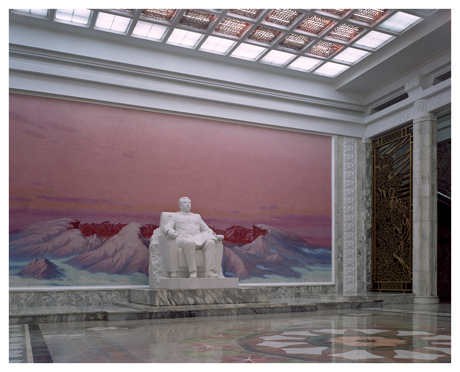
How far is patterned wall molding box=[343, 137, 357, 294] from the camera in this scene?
13.6 meters

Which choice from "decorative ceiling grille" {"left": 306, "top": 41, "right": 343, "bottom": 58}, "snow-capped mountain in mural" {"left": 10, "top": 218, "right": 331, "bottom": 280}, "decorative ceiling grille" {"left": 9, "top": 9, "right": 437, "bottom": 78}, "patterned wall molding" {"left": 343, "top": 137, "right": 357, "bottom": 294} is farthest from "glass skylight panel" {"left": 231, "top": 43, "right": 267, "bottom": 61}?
"snow-capped mountain in mural" {"left": 10, "top": 218, "right": 331, "bottom": 280}

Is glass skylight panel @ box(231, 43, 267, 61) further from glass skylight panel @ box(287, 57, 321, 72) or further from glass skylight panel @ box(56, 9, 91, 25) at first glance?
glass skylight panel @ box(56, 9, 91, 25)

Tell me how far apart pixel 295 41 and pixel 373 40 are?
185cm

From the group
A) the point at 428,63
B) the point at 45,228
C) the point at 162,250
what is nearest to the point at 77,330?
the point at 162,250

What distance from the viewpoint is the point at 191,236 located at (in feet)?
33.4

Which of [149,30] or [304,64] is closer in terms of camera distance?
[149,30]

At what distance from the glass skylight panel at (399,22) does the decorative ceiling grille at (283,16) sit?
200 centimetres

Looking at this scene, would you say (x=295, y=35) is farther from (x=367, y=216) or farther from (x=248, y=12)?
(x=367, y=216)

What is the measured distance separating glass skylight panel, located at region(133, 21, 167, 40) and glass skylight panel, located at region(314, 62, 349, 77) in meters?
4.44

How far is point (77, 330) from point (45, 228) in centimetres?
463

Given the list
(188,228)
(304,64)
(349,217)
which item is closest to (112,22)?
(188,228)

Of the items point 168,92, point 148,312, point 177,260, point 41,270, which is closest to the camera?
point 148,312

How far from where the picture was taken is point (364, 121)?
47.1 feet

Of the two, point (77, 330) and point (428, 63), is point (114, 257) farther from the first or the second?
point (428, 63)
